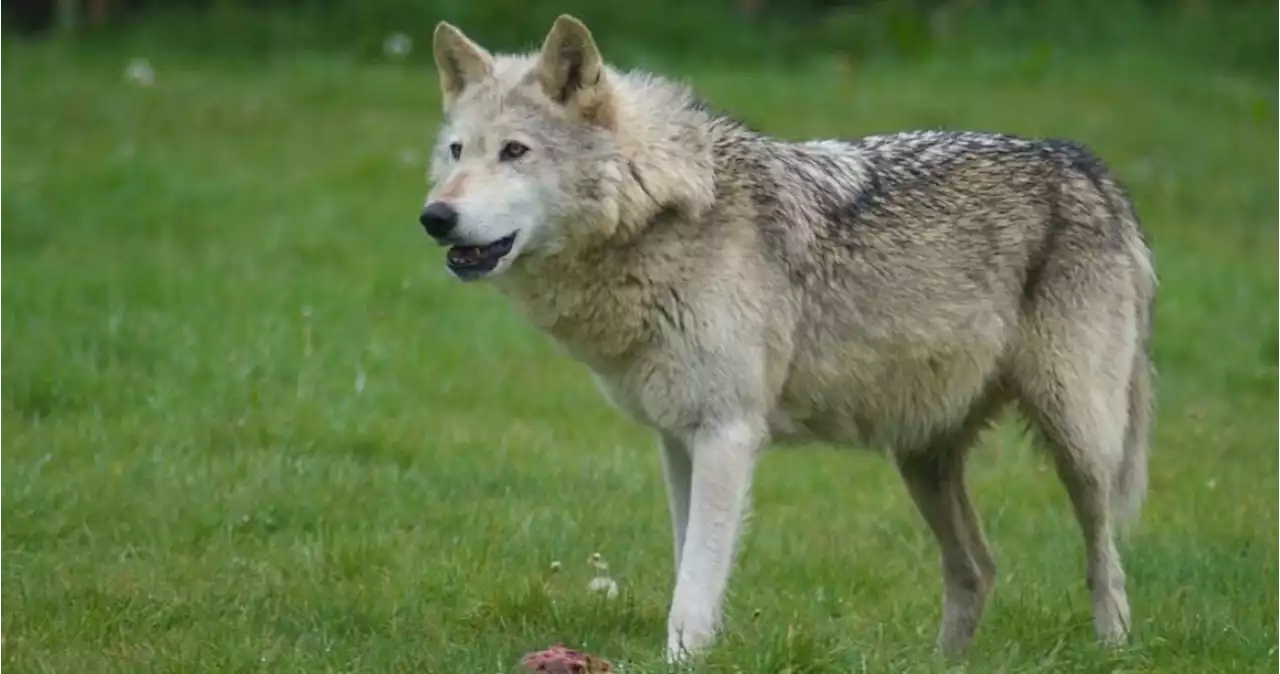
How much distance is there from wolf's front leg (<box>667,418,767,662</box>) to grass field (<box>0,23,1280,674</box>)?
0.17m

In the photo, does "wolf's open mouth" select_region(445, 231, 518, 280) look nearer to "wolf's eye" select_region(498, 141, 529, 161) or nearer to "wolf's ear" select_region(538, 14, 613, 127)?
"wolf's eye" select_region(498, 141, 529, 161)

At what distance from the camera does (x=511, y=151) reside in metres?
5.35

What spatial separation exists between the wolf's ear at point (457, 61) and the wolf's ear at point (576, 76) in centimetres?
22

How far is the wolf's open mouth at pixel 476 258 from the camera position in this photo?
5.23 meters

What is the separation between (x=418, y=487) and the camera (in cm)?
731

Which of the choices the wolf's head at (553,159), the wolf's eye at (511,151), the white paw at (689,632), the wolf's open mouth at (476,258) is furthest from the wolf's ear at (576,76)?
the white paw at (689,632)

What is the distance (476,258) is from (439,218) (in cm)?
18

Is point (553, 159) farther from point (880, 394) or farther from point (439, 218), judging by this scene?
point (880, 394)

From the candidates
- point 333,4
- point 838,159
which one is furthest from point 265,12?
point 838,159

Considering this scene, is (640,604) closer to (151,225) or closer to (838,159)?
(838,159)

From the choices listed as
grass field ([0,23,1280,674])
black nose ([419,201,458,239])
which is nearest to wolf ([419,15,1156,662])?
black nose ([419,201,458,239])

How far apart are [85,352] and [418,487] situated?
7.09 ft

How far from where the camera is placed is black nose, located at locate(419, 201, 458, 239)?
5.11 meters

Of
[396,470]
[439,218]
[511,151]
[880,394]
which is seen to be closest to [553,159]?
[511,151]
